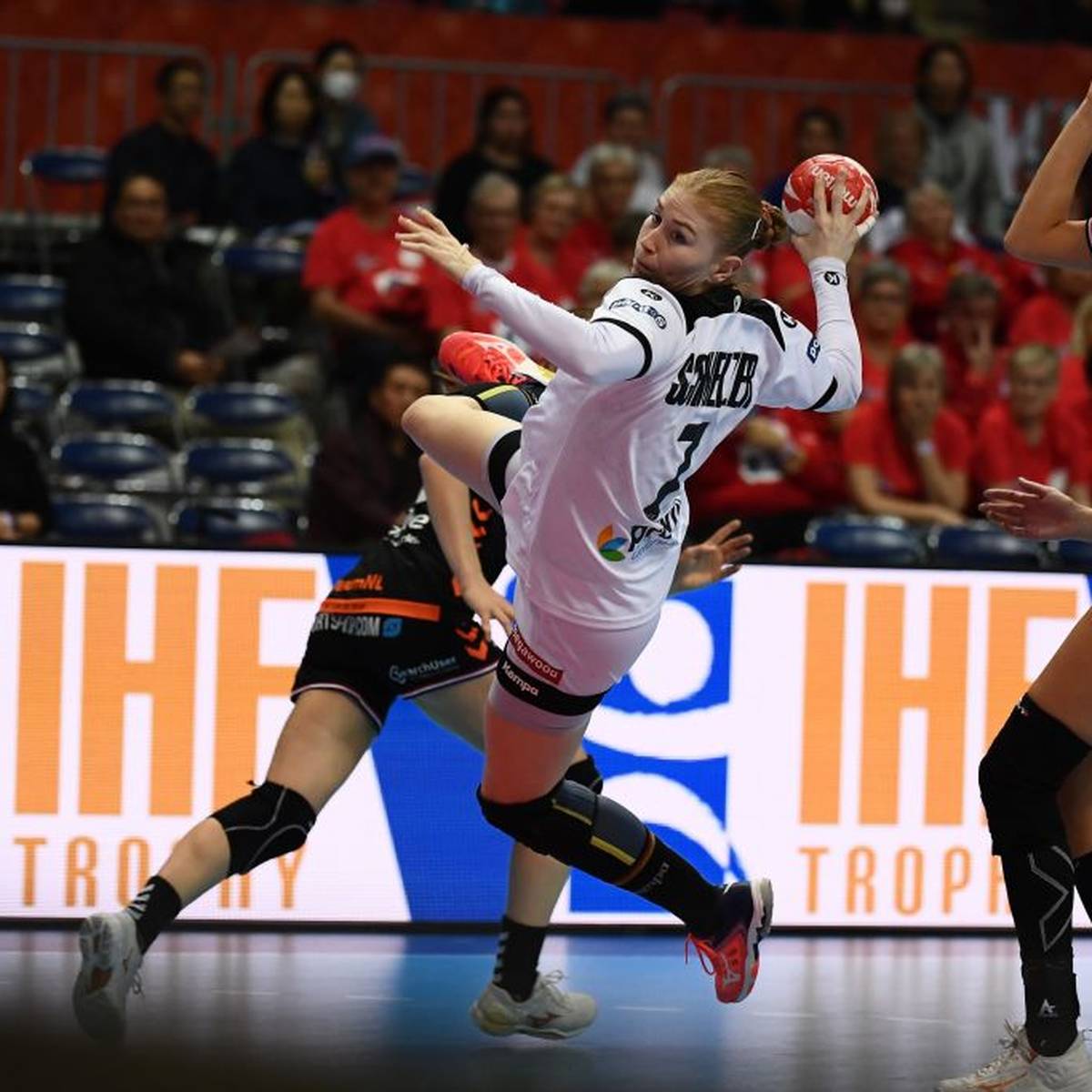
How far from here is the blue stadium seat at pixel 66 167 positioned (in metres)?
11.0

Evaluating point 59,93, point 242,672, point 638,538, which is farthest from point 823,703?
point 59,93

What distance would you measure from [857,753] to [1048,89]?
6.87 meters

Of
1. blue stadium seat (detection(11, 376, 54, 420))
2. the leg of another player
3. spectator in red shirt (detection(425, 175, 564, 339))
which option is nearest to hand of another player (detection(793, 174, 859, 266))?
the leg of another player

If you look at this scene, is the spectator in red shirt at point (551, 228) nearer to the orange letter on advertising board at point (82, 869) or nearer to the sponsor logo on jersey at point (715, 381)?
the orange letter on advertising board at point (82, 869)

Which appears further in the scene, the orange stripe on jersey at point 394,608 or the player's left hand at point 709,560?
the orange stripe on jersey at point 394,608

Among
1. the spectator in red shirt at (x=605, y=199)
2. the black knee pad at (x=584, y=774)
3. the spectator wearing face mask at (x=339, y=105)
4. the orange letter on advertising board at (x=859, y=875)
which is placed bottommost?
the orange letter on advertising board at (x=859, y=875)

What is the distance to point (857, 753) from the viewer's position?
281 inches

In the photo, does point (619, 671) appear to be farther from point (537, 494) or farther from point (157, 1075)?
point (157, 1075)

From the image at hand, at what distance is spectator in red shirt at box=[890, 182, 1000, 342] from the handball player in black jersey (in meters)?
5.57

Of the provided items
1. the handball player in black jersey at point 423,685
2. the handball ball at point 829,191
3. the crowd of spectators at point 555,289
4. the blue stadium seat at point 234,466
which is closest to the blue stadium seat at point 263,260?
the crowd of spectators at point 555,289

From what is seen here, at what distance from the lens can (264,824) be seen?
16.9 ft

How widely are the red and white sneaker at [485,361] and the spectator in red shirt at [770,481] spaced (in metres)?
3.37

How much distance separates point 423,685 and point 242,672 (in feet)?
4.92

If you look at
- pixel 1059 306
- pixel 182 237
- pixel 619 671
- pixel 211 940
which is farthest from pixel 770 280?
pixel 619 671
